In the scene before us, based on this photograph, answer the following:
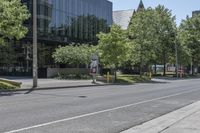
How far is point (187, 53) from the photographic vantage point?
80.4 metres

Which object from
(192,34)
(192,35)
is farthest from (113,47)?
(192,34)

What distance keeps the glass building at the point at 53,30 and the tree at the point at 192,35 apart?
22.2 metres

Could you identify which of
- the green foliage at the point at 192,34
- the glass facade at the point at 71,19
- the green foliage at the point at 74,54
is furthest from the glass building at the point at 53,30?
the green foliage at the point at 192,34

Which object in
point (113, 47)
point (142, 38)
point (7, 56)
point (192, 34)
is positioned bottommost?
point (7, 56)

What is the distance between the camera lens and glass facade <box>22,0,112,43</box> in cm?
6016

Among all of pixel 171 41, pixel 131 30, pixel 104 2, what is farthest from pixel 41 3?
pixel 171 41

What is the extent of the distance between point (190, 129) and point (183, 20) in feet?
290

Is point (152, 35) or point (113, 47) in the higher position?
point (152, 35)

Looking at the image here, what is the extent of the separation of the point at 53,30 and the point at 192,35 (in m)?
39.5

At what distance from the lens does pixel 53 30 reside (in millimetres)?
62094

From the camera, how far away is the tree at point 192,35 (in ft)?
296

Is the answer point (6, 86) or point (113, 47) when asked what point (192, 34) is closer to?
point (113, 47)

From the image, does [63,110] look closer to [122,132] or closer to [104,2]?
[122,132]

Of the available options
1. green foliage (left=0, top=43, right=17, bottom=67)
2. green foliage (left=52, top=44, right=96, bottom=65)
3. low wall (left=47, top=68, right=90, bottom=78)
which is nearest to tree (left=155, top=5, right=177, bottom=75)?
low wall (left=47, top=68, right=90, bottom=78)
